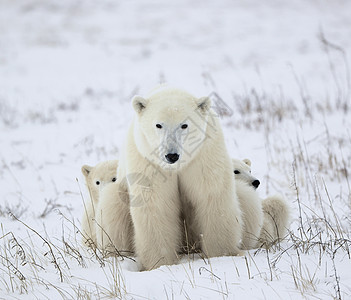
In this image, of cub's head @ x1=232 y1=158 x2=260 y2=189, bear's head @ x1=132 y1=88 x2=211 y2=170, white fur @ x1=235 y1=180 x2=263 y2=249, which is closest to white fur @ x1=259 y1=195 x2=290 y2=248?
white fur @ x1=235 y1=180 x2=263 y2=249

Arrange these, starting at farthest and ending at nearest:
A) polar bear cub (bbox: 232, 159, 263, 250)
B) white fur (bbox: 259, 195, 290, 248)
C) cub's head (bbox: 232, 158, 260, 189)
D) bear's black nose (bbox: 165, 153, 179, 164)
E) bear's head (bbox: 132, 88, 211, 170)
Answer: cub's head (bbox: 232, 158, 260, 189) < white fur (bbox: 259, 195, 290, 248) < polar bear cub (bbox: 232, 159, 263, 250) < bear's head (bbox: 132, 88, 211, 170) < bear's black nose (bbox: 165, 153, 179, 164)

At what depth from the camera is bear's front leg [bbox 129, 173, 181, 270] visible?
334cm

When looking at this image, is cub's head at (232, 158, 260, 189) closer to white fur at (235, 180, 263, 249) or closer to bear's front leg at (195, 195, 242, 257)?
white fur at (235, 180, 263, 249)

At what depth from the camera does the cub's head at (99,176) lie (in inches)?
185

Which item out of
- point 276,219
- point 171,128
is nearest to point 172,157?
point 171,128

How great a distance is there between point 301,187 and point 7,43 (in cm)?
2374

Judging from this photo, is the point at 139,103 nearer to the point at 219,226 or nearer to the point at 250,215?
the point at 219,226

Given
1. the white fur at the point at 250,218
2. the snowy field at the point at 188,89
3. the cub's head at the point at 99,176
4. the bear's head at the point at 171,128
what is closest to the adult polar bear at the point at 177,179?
the bear's head at the point at 171,128

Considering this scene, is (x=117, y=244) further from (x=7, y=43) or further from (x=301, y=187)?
(x=7, y=43)

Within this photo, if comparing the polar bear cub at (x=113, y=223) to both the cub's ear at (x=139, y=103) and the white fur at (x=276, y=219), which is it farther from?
the white fur at (x=276, y=219)

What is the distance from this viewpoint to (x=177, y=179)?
11.4 feet

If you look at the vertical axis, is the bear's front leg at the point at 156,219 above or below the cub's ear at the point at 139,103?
below

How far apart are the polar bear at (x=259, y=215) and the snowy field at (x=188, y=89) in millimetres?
238

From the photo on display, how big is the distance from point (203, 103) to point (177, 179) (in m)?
0.72
